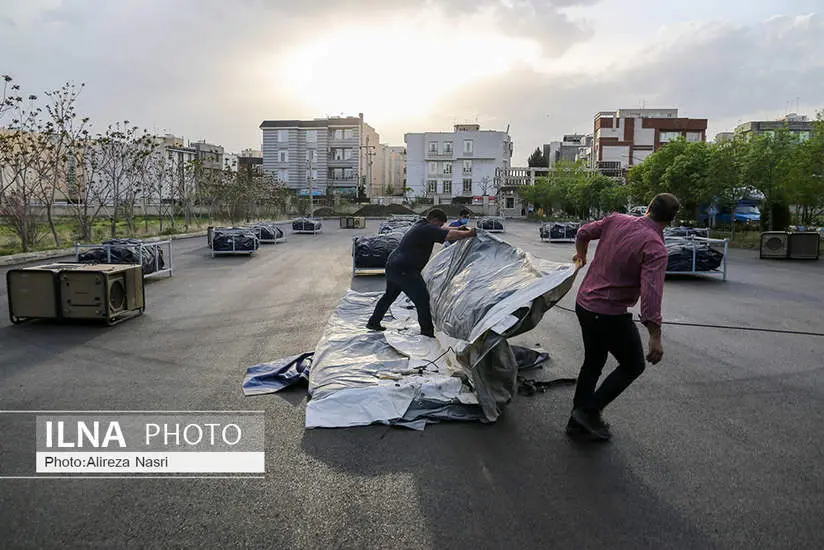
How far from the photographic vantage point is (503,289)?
5.82m

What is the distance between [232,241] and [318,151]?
234 feet

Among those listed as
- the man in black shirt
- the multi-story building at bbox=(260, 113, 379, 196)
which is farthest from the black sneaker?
the multi-story building at bbox=(260, 113, 379, 196)

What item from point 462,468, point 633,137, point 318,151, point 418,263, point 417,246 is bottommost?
point 462,468

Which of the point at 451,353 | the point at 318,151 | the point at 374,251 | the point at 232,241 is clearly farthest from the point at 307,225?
the point at 318,151

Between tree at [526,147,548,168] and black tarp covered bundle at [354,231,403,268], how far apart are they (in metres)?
118

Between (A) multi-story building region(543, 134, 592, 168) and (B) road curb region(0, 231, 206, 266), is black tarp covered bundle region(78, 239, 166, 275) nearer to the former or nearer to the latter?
(B) road curb region(0, 231, 206, 266)

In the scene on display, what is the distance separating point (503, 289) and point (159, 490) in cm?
334

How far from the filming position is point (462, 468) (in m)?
4.23

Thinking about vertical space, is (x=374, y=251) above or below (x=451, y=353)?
above

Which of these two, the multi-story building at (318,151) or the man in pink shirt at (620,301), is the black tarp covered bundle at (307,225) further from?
the multi-story building at (318,151)

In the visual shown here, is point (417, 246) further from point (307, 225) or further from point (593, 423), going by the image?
point (307, 225)

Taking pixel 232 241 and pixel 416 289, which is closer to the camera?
pixel 416 289

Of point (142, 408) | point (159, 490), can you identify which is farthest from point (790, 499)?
point (142, 408)

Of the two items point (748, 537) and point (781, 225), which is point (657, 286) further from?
point (781, 225)
